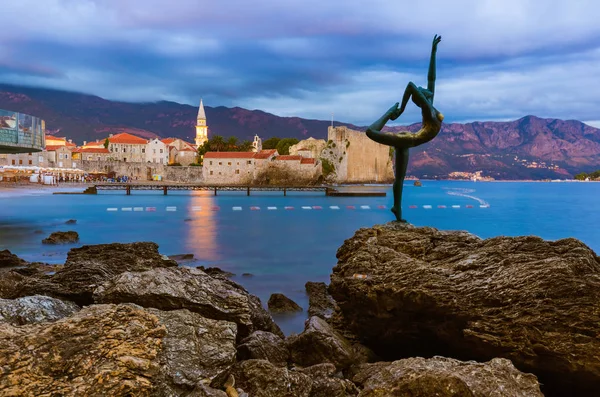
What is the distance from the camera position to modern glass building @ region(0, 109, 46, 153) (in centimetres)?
1902

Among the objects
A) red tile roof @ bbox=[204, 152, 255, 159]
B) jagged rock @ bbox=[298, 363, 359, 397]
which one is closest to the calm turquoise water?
jagged rock @ bbox=[298, 363, 359, 397]

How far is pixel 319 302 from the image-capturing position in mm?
9016

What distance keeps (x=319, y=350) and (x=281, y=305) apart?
148 inches

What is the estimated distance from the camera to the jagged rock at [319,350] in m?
5.09

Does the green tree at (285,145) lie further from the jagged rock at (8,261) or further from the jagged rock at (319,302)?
the jagged rock at (319,302)

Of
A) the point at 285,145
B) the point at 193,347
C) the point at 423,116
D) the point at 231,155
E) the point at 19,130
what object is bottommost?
the point at 193,347

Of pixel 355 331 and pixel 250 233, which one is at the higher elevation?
pixel 355 331

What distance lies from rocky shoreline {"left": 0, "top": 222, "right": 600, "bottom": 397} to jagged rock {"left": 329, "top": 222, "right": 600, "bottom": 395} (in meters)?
0.01

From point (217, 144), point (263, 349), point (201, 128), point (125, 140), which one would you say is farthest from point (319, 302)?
point (201, 128)

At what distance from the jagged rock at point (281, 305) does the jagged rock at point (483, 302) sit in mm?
2234

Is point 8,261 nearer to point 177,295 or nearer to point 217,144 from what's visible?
point 177,295

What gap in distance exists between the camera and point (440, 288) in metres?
5.05

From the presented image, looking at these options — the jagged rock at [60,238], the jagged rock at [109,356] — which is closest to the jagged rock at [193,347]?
the jagged rock at [109,356]

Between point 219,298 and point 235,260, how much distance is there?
34.6 ft
